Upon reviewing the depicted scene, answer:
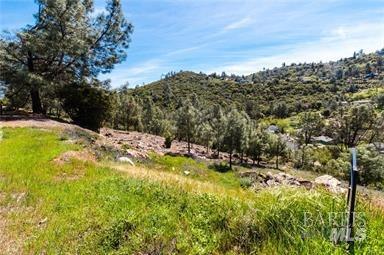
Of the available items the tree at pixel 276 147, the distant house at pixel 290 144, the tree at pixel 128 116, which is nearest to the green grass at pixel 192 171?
the tree at pixel 276 147

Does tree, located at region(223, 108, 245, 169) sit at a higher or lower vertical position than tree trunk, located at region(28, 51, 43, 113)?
lower

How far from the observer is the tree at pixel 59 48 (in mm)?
33469

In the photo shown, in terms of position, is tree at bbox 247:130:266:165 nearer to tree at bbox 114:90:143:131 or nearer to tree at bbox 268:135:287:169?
tree at bbox 268:135:287:169

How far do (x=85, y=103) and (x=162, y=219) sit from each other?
99.8 feet

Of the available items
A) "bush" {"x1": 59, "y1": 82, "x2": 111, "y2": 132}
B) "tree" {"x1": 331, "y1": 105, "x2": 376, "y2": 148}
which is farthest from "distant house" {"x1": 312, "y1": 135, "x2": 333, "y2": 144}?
"bush" {"x1": 59, "y1": 82, "x2": 111, "y2": 132}

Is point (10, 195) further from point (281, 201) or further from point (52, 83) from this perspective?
point (52, 83)

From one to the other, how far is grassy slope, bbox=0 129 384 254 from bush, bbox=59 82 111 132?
2557 cm

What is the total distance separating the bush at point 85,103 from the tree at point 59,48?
3.63 ft

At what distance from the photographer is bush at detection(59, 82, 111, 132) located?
3606 cm

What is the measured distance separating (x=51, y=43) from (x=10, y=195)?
26.7m

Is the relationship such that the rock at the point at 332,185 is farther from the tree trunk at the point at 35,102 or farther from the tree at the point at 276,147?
the tree at the point at 276,147

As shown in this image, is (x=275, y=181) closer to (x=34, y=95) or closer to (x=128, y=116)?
(x=34, y=95)

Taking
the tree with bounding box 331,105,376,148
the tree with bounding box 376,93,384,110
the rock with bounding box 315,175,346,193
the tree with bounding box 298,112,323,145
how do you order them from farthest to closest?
1. the tree with bounding box 376,93,384,110
2. the tree with bounding box 298,112,323,145
3. the tree with bounding box 331,105,376,148
4. the rock with bounding box 315,175,346,193

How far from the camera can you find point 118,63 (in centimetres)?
4138
